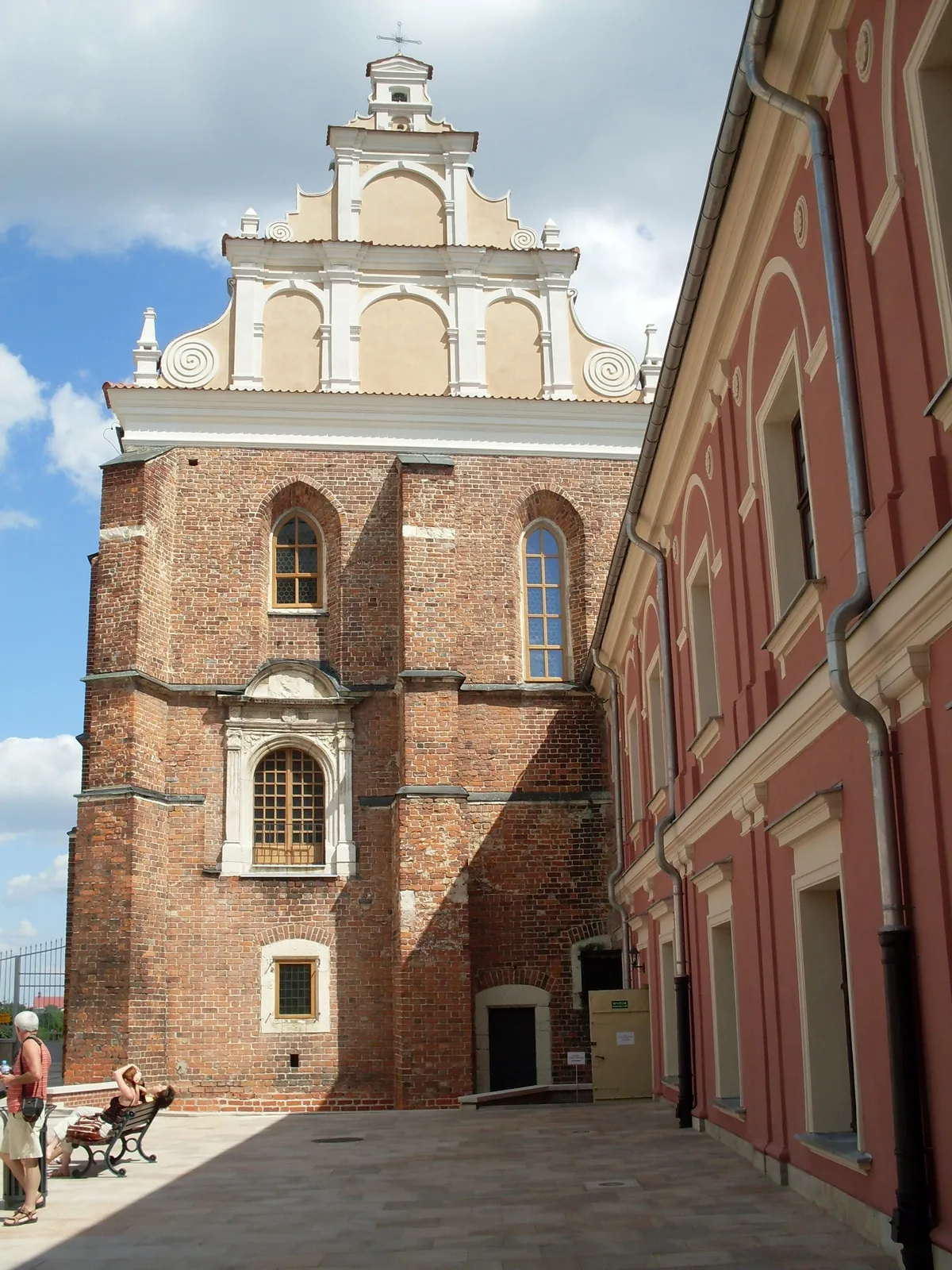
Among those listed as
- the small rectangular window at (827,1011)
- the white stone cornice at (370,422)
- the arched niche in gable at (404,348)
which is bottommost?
the small rectangular window at (827,1011)

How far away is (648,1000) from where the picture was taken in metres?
18.9

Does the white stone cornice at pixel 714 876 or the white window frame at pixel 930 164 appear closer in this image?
the white window frame at pixel 930 164

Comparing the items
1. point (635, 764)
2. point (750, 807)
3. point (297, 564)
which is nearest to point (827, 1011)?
point (750, 807)

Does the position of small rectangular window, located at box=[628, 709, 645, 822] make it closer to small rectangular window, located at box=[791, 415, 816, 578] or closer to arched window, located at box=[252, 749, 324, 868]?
arched window, located at box=[252, 749, 324, 868]

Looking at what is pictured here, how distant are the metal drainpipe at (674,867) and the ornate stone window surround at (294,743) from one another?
7.64 m

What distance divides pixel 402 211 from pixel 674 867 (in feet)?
48.9

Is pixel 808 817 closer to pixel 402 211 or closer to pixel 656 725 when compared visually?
pixel 656 725

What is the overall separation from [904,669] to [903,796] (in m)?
0.68

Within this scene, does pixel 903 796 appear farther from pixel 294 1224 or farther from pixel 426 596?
pixel 426 596

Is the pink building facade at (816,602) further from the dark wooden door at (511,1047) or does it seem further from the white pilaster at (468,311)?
the white pilaster at (468,311)

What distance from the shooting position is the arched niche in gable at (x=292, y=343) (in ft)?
78.4

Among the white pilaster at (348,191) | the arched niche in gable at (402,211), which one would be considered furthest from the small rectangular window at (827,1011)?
the white pilaster at (348,191)

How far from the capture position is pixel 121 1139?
502 inches

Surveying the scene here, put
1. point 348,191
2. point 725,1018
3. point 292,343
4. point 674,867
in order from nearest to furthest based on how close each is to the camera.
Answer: point 725,1018 < point 674,867 < point 292,343 < point 348,191
